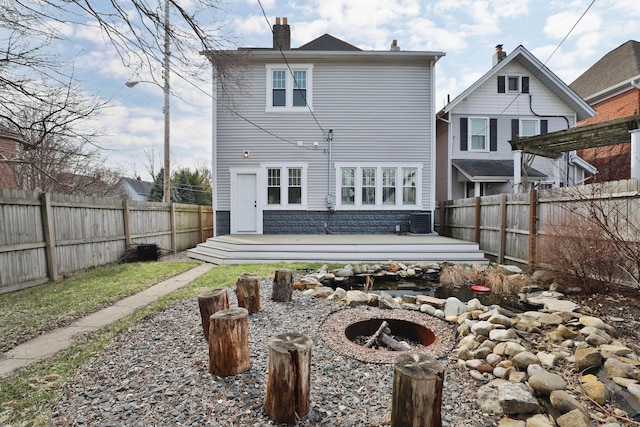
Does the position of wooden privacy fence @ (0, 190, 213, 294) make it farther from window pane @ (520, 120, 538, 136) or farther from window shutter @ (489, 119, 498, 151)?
window pane @ (520, 120, 538, 136)

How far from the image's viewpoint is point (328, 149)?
10.8 meters

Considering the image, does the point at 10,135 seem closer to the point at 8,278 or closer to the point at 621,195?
the point at 8,278

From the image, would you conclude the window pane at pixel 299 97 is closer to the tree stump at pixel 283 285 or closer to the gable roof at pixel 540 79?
the gable roof at pixel 540 79

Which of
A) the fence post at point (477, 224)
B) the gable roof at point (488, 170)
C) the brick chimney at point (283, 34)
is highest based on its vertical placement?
the brick chimney at point (283, 34)

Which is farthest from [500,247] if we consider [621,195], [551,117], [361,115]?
[551,117]

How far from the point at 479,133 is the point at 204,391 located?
1391 centimetres

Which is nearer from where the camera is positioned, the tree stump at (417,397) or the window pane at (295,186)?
the tree stump at (417,397)

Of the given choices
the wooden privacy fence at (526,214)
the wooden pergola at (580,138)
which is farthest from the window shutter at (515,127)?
the wooden privacy fence at (526,214)

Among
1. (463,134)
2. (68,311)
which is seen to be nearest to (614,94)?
(463,134)

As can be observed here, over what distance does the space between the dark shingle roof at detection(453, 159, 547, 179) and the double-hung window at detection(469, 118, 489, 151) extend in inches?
25.5

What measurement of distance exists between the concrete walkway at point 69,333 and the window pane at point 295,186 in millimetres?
5854

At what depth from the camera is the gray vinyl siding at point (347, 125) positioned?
1077 cm

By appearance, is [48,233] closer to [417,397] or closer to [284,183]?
[284,183]

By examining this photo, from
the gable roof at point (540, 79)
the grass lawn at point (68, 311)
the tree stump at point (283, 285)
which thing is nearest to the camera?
the grass lawn at point (68, 311)
